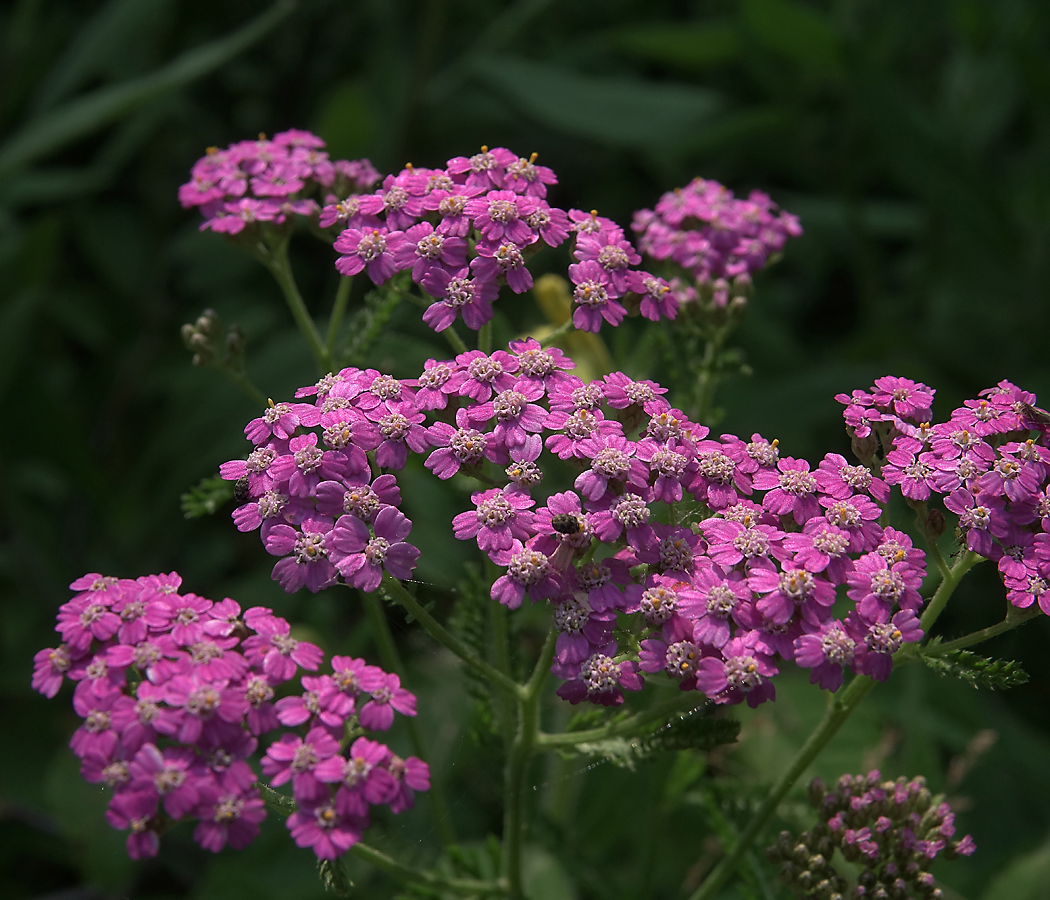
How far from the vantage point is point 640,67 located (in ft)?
25.3

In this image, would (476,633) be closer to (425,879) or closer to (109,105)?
(425,879)

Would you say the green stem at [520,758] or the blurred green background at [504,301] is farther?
the blurred green background at [504,301]

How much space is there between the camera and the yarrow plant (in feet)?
7.18

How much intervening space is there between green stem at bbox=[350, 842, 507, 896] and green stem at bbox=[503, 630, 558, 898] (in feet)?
0.20

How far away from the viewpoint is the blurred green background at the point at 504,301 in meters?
4.43

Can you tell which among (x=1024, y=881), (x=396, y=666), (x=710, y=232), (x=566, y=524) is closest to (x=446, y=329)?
(x=566, y=524)

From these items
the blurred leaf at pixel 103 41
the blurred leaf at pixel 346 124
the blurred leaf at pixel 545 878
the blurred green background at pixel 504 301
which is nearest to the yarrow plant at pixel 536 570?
the blurred green background at pixel 504 301

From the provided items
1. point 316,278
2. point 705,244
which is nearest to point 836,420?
point 705,244

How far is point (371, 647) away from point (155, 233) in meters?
3.15

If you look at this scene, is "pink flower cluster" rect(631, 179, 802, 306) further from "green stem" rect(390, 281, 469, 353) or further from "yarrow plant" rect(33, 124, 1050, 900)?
"green stem" rect(390, 281, 469, 353)

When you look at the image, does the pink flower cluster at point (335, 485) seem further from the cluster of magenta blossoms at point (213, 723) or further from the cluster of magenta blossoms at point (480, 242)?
the cluster of magenta blossoms at point (480, 242)

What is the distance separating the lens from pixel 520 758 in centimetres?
274

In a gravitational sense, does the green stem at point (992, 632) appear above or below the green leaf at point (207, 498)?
above

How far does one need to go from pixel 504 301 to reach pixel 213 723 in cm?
369
